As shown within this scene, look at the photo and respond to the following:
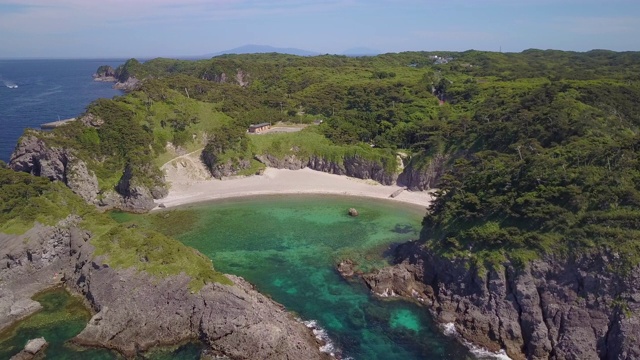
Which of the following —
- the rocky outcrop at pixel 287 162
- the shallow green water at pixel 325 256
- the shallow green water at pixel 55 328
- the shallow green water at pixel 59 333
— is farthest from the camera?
the rocky outcrop at pixel 287 162

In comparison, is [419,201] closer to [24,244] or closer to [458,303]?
[458,303]

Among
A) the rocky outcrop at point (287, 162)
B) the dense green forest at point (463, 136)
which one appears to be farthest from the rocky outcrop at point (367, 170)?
the rocky outcrop at point (287, 162)

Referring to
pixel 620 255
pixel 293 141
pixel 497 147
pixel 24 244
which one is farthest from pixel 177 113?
pixel 620 255

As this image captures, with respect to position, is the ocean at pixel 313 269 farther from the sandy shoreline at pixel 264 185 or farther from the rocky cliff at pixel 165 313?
the sandy shoreline at pixel 264 185

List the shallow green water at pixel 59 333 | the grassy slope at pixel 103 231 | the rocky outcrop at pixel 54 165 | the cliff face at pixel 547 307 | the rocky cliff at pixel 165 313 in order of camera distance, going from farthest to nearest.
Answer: the rocky outcrop at pixel 54 165 < the grassy slope at pixel 103 231 < the rocky cliff at pixel 165 313 < the shallow green water at pixel 59 333 < the cliff face at pixel 547 307

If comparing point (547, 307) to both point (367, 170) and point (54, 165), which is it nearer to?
point (367, 170)

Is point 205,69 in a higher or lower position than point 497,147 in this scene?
higher
